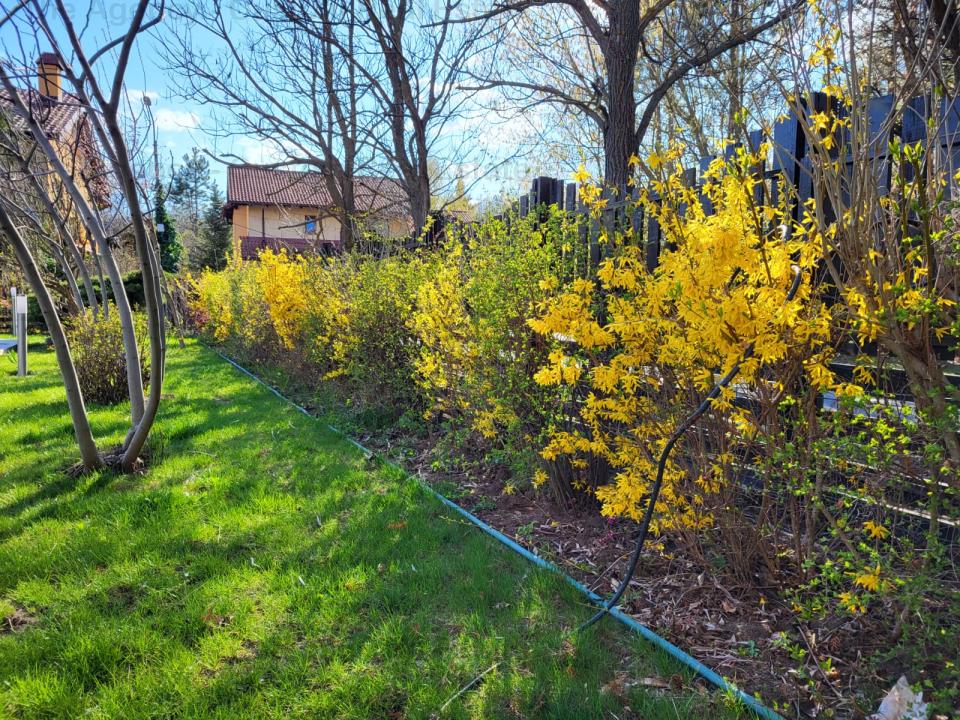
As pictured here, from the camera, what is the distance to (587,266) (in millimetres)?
3711

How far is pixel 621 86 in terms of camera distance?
726cm

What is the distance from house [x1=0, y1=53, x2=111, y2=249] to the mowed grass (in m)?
2.30

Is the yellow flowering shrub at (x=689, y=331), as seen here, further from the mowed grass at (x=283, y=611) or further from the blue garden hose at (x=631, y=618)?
the mowed grass at (x=283, y=611)

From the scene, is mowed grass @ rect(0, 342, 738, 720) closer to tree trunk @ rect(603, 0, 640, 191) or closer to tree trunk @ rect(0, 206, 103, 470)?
tree trunk @ rect(0, 206, 103, 470)

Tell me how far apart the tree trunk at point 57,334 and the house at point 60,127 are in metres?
0.47

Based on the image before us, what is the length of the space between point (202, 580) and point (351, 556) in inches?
28.3

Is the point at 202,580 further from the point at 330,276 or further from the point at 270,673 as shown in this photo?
the point at 330,276

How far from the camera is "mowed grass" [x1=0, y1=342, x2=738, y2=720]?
7.12 feet

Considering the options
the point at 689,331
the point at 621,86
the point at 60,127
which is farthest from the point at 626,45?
the point at 60,127

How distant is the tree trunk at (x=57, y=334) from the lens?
3695mm

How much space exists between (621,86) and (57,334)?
6.30 m

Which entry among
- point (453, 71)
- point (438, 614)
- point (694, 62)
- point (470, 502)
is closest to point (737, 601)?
point (438, 614)

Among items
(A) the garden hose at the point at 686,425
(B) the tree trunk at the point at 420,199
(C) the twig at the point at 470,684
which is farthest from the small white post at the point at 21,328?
(A) the garden hose at the point at 686,425

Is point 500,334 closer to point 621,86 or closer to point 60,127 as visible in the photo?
point 621,86
